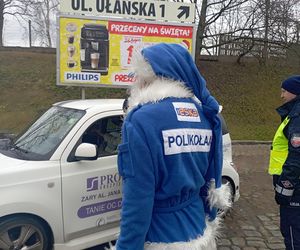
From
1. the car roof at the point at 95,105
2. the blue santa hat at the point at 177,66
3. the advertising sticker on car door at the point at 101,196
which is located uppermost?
the blue santa hat at the point at 177,66

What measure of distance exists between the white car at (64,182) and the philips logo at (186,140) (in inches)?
72.4

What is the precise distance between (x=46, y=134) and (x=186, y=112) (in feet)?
8.25

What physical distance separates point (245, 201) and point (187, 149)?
4.88 metres

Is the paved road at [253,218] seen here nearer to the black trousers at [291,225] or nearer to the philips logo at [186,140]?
the black trousers at [291,225]

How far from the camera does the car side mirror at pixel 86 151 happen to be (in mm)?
3617

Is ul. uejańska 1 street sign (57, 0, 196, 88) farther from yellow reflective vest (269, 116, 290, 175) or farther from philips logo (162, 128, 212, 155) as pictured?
philips logo (162, 128, 212, 155)

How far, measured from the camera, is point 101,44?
8.23 meters

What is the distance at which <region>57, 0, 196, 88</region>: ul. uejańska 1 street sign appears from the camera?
7961 mm

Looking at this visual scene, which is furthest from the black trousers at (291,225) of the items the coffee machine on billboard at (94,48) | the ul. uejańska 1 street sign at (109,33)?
the coffee machine on billboard at (94,48)

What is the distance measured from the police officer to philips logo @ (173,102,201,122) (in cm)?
166

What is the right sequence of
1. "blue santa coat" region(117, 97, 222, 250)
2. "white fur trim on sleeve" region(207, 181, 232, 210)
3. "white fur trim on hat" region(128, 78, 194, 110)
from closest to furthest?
"blue santa coat" region(117, 97, 222, 250) < "white fur trim on hat" region(128, 78, 194, 110) < "white fur trim on sleeve" region(207, 181, 232, 210)

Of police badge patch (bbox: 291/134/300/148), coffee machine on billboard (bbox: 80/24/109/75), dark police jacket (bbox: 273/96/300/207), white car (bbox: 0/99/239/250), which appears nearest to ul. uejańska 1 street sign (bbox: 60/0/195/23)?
coffee machine on billboard (bbox: 80/24/109/75)

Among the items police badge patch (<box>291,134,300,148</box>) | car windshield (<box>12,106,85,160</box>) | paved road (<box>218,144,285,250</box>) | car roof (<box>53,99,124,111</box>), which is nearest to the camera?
police badge patch (<box>291,134,300,148</box>)

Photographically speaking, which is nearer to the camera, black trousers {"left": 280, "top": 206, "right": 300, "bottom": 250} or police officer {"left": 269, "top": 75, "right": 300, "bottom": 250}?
police officer {"left": 269, "top": 75, "right": 300, "bottom": 250}
